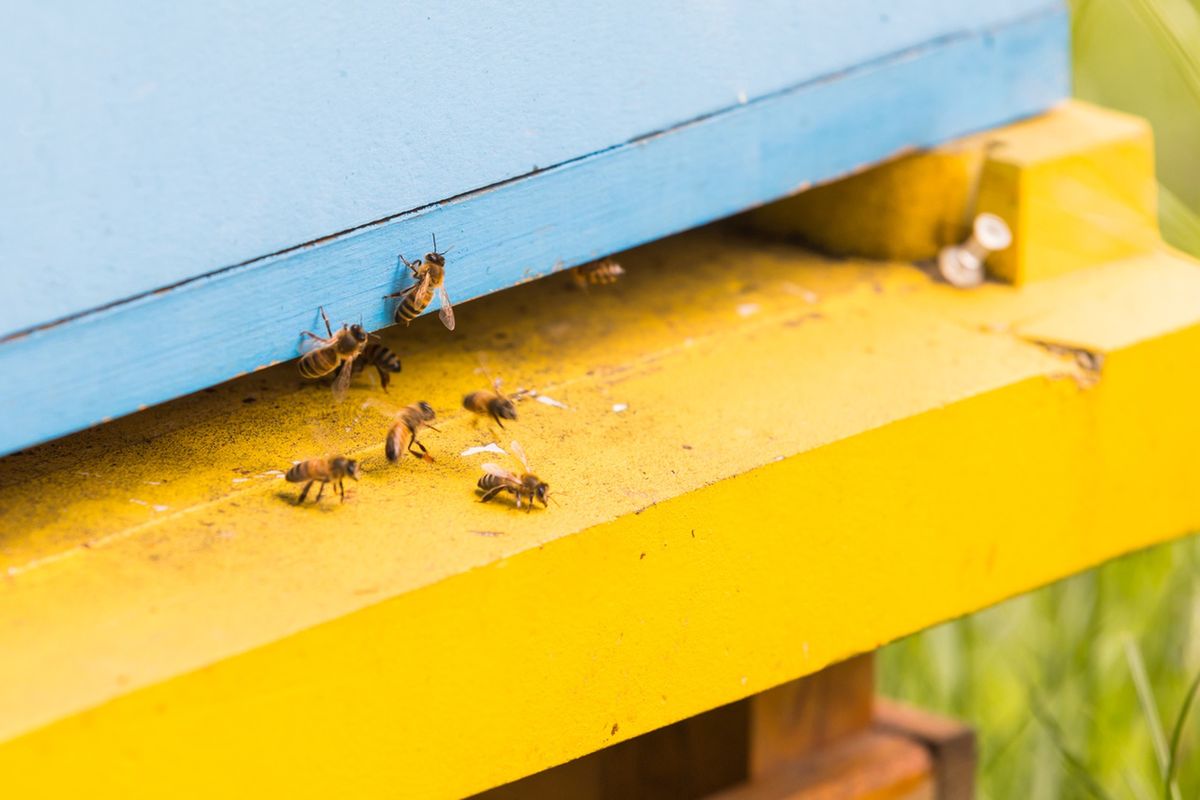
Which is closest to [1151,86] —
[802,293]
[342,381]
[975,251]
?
[975,251]

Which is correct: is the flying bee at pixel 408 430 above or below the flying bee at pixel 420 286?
below

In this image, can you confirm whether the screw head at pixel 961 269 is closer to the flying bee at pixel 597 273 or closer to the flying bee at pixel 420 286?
the flying bee at pixel 597 273

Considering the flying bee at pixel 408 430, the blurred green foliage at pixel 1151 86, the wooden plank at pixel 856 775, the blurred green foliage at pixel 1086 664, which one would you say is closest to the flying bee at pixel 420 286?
the flying bee at pixel 408 430

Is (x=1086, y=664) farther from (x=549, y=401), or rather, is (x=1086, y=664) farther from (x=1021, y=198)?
(x=549, y=401)

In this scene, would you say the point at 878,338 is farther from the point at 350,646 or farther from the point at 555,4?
the point at 350,646

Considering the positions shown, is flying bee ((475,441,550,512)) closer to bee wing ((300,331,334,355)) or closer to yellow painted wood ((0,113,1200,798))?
yellow painted wood ((0,113,1200,798))

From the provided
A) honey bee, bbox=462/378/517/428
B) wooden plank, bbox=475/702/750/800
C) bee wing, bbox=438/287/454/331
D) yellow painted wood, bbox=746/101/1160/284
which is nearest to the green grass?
wooden plank, bbox=475/702/750/800
